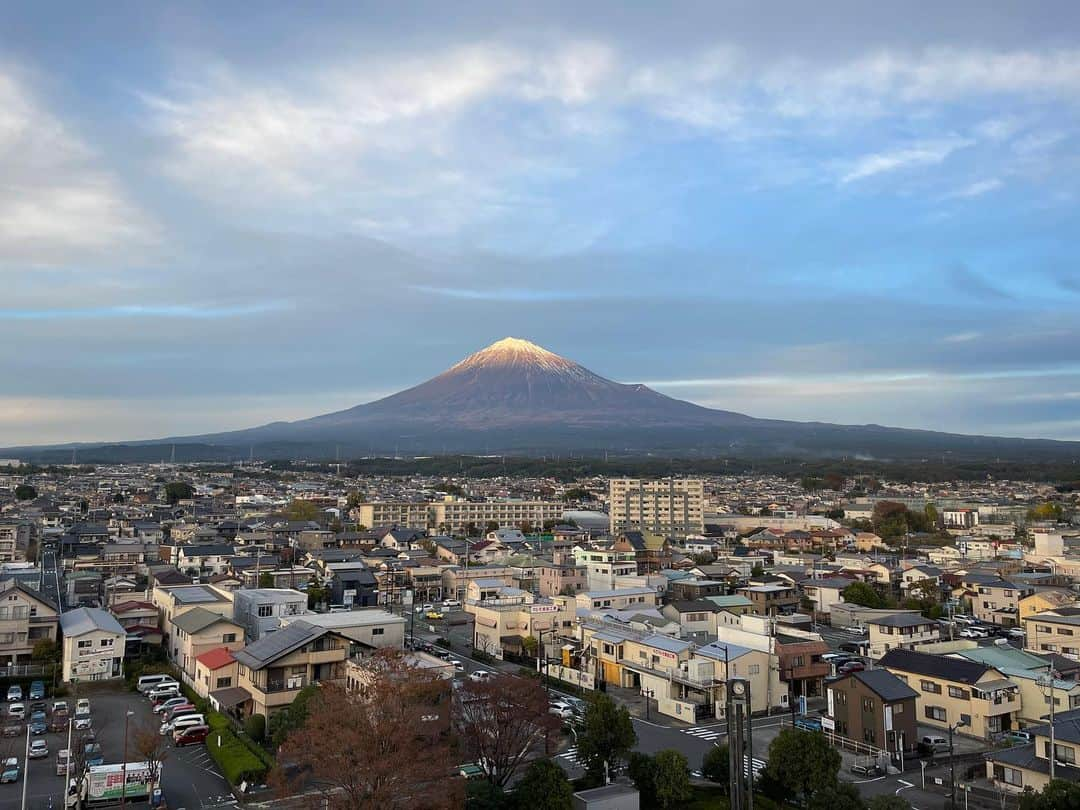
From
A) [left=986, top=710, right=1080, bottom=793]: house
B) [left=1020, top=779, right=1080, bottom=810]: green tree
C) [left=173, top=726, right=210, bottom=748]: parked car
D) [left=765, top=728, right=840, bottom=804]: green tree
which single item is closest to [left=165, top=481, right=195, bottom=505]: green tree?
[left=173, top=726, right=210, bottom=748]: parked car

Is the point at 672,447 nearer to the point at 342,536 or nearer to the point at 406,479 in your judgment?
the point at 406,479

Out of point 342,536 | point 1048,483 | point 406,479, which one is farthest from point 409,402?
point 342,536

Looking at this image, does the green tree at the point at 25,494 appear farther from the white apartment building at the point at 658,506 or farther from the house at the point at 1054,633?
the house at the point at 1054,633

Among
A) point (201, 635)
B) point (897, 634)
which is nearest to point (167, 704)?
point (201, 635)

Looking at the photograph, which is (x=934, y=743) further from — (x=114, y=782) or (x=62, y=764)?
(x=62, y=764)

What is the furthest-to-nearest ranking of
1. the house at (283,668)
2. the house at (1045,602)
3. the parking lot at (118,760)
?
the house at (1045,602)
the house at (283,668)
the parking lot at (118,760)

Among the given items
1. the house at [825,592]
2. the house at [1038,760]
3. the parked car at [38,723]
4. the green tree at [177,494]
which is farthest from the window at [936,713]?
the green tree at [177,494]
